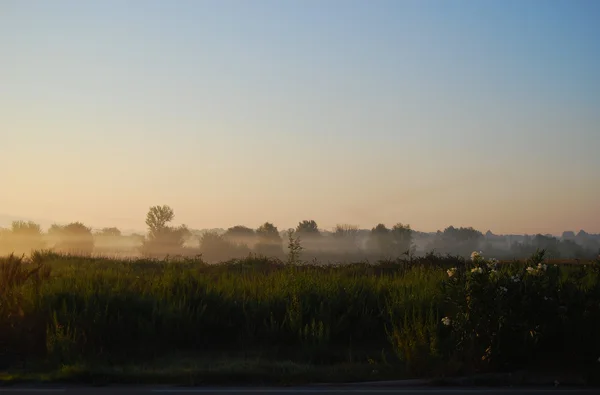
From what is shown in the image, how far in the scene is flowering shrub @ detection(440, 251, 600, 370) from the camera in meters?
11.3

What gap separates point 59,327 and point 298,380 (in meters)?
5.11

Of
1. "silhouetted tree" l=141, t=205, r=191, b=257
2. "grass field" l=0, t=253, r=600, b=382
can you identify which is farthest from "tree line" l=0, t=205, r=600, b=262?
"grass field" l=0, t=253, r=600, b=382

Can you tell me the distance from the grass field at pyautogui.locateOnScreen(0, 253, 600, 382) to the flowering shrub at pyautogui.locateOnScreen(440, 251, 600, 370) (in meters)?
0.02

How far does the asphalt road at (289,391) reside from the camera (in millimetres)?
9648

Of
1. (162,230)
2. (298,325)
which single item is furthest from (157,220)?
(298,325)

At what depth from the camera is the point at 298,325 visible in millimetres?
13922

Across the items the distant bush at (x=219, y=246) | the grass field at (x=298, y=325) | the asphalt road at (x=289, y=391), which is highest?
the distant bush at (x=219, y=246)

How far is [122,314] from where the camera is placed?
1400cm

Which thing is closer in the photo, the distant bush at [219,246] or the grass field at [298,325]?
the grass field at [298,325]

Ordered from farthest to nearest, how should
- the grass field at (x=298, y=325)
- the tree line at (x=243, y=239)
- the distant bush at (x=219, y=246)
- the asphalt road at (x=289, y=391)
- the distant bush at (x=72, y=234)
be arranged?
the distant bush at (x=72, y=234), the distant bush at (x=219, y=246), the tree line at (x=243, y=239), the grass field at (x=298, y=325), the asphalt road at (x=289, y=391)

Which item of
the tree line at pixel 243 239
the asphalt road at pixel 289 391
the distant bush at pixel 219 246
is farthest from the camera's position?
the distant bush at pixel 219 246

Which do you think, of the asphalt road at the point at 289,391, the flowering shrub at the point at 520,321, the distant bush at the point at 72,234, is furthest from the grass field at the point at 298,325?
the distant bush at the point at 72,234

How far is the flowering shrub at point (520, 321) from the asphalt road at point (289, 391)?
4.38ft

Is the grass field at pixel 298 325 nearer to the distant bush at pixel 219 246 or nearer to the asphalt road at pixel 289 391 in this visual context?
the asphalt road at pixel 289 391
